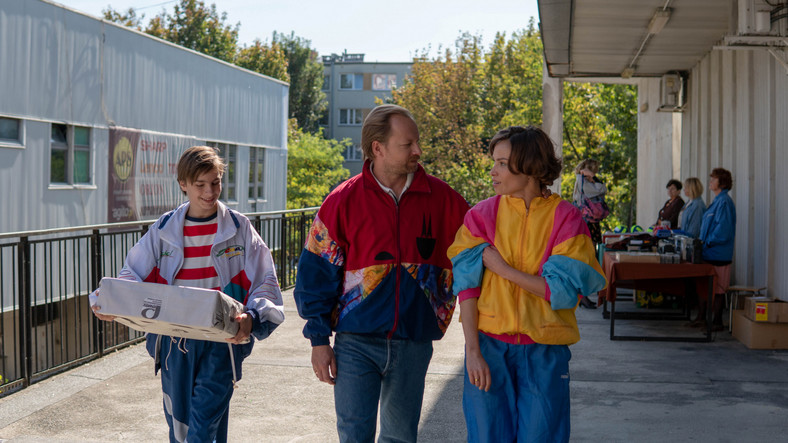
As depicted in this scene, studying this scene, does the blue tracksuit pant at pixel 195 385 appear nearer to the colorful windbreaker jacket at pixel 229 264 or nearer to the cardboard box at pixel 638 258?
the colorful windbreaker jacket at pixel 229 264

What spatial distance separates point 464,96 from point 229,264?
128ft

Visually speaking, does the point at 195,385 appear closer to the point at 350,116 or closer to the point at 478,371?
the point at 478,371

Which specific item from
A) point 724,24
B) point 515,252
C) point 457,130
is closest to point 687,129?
point 724,24

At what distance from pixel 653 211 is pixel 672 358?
10.1 m

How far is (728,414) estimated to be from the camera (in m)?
5.76

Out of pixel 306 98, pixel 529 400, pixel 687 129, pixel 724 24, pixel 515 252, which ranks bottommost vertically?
pixel 529 400

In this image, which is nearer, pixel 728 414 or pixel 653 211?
pixel 728 414

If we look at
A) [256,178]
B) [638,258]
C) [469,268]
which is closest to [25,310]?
[469,268]

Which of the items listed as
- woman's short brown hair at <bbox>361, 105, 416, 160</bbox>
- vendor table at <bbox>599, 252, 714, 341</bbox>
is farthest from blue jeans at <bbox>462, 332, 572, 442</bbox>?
vendor table at <bbox>599, 252, 714, 341</bbox>

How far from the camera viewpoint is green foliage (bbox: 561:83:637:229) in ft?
84.1

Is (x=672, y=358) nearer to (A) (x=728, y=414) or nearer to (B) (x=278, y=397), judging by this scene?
(A) (x=728, y=414)

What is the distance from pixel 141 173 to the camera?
70.1 ft

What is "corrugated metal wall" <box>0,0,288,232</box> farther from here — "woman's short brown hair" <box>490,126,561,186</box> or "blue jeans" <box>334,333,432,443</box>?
"woman's short brown hair" <box>490,126,561,186</box>

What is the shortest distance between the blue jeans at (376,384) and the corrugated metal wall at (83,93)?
14567 mm
